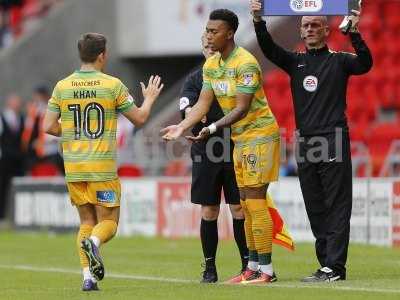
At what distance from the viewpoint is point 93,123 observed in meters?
12.0

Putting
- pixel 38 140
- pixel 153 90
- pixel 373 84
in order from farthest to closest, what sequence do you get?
pixel 38 140
pixel 373 84
pixel 153 90

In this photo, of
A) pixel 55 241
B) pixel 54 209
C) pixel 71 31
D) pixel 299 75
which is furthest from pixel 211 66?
pixel 71 31

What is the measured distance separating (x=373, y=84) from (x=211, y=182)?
13.4 m

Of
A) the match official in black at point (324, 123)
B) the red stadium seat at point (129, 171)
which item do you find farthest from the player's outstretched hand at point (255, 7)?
the red stadium seat at point (129, 171)

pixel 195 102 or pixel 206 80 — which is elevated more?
pixel 206 80

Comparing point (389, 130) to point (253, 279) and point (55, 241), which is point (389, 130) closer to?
point (55, 241)

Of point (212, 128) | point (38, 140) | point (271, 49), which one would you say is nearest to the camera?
point (212, 128)

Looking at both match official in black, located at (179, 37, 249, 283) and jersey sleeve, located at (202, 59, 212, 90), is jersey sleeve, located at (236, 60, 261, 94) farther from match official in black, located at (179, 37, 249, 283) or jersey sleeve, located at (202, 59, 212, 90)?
match official in black, located at (179, 37, 249, 283)

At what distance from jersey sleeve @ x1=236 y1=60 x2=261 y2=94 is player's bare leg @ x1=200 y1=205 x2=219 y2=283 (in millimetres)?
1379

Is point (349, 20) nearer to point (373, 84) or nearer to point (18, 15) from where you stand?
point (373, 84)

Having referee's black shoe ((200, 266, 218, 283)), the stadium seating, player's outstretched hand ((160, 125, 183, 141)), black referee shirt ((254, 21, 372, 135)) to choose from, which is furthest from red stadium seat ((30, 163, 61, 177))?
player's outstretched hand ((160, 125, 183, 141))

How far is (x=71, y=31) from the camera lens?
107 feet

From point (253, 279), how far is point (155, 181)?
9.79 m

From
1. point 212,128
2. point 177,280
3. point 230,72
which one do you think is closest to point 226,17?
point 230,72
